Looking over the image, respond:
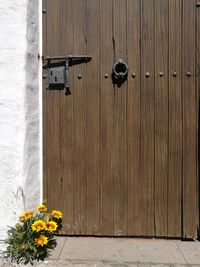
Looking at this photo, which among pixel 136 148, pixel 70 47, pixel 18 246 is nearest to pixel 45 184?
pixel 18 246

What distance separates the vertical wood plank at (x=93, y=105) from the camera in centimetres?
251

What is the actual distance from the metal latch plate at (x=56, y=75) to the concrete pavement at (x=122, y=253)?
126 cm

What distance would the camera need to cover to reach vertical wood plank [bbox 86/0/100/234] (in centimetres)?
251

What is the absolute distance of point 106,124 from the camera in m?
2.52

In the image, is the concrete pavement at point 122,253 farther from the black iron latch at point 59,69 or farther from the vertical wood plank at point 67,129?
the black iron latch at point 59,69

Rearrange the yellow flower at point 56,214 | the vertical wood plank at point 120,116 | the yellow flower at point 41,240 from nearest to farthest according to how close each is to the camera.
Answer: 1. the yellow flower at point 41,240
2. the yellow flower at point 56,214
3. the vertical wood plank at point 120,116

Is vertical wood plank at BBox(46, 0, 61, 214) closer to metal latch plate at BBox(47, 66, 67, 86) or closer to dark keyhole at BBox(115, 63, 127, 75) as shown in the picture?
metal latch plate at BBox(47, 66, 67, 86)

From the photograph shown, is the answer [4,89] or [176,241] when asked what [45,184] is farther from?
[176,241]

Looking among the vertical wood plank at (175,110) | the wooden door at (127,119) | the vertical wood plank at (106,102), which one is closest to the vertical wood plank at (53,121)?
the wooden door at (127,119)

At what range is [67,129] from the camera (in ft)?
8.36

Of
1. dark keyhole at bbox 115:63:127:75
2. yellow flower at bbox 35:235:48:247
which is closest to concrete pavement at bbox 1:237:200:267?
yellow flower at bbox 35:235:48:247

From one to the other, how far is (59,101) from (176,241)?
4.76 feet

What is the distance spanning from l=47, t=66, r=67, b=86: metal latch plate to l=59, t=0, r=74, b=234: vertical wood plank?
0.21ft

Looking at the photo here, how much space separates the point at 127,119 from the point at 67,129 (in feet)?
1.60
